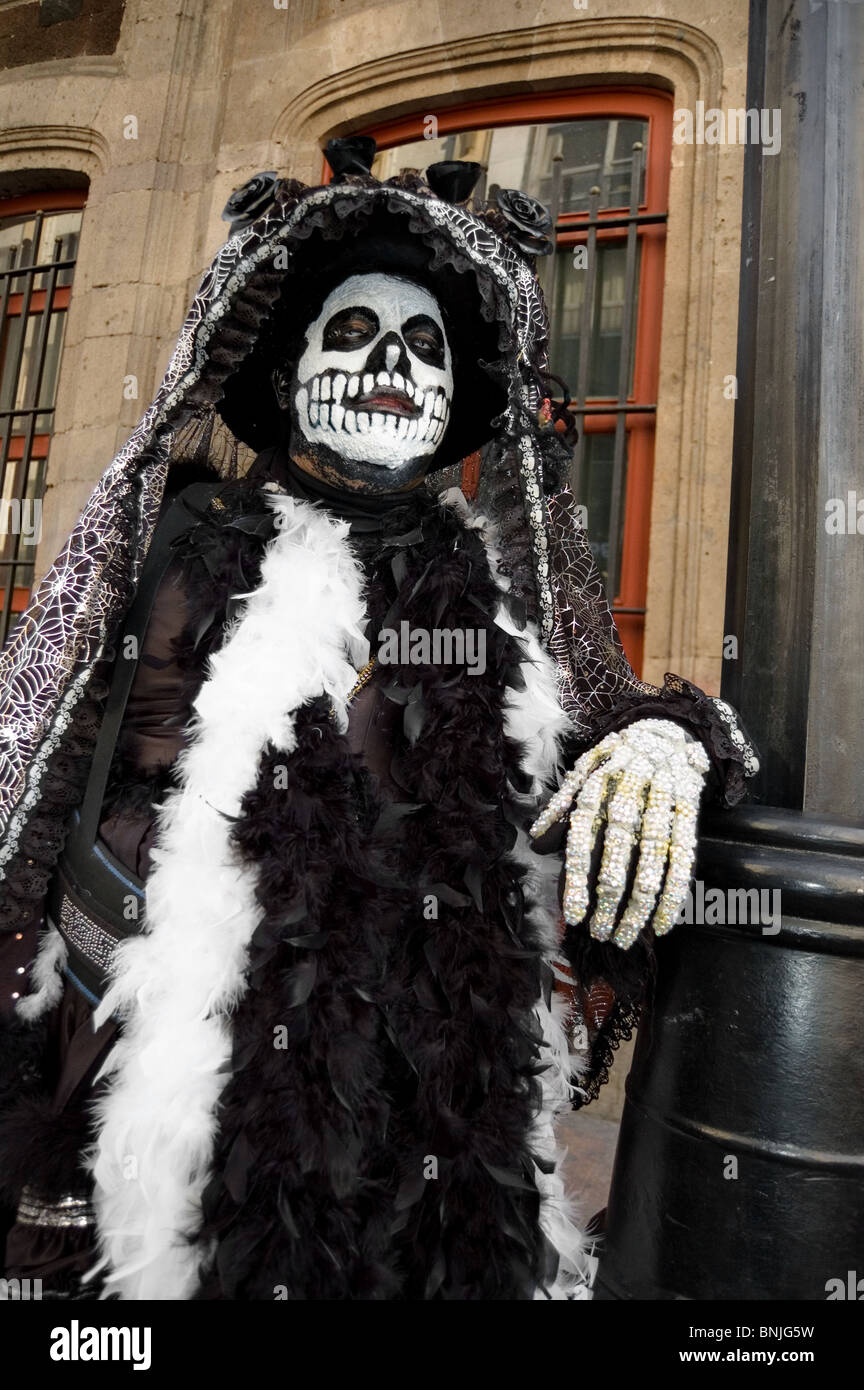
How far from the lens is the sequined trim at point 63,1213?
4.39ft

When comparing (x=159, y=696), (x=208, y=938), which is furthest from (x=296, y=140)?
(x=208, y=938)

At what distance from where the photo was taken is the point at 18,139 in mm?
4191

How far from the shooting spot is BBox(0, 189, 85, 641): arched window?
4.56 meters

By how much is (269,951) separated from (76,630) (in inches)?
24.0

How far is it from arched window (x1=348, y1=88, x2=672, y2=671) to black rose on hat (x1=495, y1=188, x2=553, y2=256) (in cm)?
164

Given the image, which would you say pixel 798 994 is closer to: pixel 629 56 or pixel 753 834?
pixel 753 834

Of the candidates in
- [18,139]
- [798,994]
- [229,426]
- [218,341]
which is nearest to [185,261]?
[18,139]

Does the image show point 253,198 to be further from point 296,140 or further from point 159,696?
point 296,140

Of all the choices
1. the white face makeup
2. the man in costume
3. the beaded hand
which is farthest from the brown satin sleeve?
the beaded hand

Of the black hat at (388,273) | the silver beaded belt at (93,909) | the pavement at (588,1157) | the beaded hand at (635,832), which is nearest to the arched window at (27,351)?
the black hat at (388,273)

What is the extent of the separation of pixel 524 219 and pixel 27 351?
13.9 feet

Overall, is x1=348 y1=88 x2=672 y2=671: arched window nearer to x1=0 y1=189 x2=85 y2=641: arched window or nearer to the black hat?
the black hat

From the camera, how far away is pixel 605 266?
345 cm

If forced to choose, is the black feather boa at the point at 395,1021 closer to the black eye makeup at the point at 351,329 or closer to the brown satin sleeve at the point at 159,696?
the brown satin sleeve at the point at 159,696
